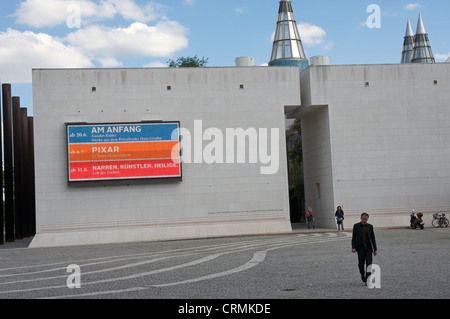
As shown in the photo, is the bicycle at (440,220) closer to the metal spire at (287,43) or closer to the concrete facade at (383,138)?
the concrete facade at (383,138)

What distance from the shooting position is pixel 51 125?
118 ft

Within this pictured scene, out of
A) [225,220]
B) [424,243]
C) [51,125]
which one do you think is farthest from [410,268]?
[51,125]

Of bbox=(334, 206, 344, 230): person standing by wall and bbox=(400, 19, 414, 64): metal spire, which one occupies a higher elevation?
bbox=(400, 19, 414, 64): metal spire

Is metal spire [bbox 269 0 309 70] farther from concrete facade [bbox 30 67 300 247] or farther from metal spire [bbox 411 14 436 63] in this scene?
concrete facade [bbox 30 67 300 247]

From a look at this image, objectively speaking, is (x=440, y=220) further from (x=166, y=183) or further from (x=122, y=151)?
(x=122, y=151)

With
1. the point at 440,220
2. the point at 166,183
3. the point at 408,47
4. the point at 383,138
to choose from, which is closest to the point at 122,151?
the point at 166,183

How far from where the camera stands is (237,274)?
52.2 feet

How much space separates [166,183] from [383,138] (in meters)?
14.5

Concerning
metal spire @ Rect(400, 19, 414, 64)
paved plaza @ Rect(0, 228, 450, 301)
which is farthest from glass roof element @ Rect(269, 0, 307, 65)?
paved plaza @ Rect(0, 228, 450, 301)

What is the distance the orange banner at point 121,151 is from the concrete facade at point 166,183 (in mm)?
1022

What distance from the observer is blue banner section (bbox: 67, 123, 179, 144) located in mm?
35719

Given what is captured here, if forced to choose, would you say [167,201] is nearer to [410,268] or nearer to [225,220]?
[225,220]

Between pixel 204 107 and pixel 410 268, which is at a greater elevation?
pixel 204 107
